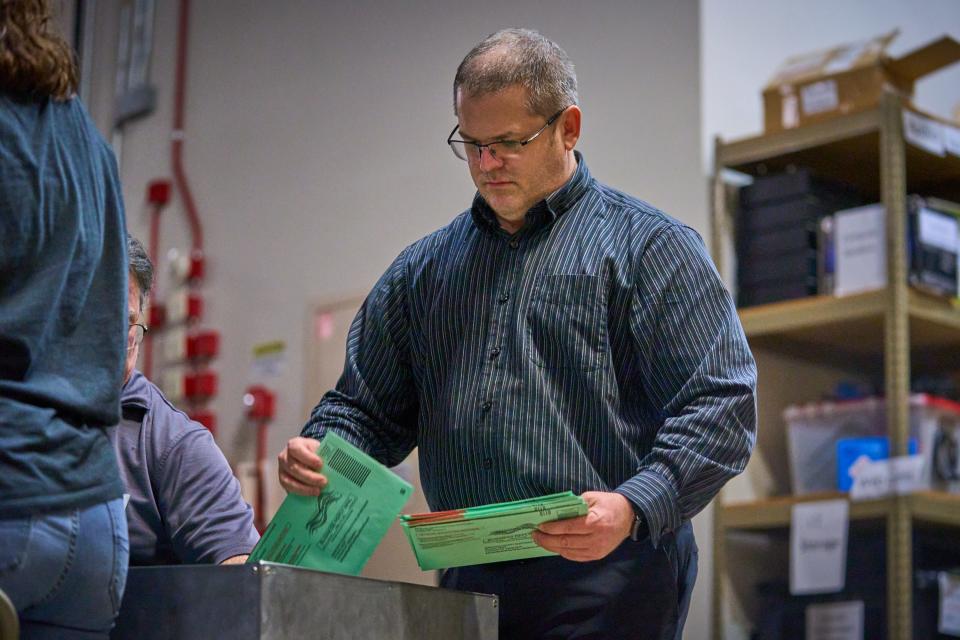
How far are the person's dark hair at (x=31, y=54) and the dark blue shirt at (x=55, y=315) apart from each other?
2cm

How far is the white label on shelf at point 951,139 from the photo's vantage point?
3.91 meters

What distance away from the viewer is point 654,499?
187cm

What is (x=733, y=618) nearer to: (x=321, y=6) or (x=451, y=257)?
(x=451, y=257)

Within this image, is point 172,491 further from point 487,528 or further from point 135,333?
point 487,528

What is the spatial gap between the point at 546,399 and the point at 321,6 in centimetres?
352

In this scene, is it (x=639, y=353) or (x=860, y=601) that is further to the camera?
(x=860, y=601)

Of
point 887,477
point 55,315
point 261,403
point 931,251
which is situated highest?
point 55,315

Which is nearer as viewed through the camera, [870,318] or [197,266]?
[870,318]

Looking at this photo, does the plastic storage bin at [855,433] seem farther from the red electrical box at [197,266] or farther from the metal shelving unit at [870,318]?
the red electrical box at [197,266]

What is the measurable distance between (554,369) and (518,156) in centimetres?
35

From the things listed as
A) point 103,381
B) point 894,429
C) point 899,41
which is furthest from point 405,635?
point 899,41

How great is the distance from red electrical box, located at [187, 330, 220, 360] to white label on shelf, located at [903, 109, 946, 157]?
9.51 feet

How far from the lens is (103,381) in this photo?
1.47m

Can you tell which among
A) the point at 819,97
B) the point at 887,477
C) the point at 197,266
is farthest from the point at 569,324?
the point at 197,266
